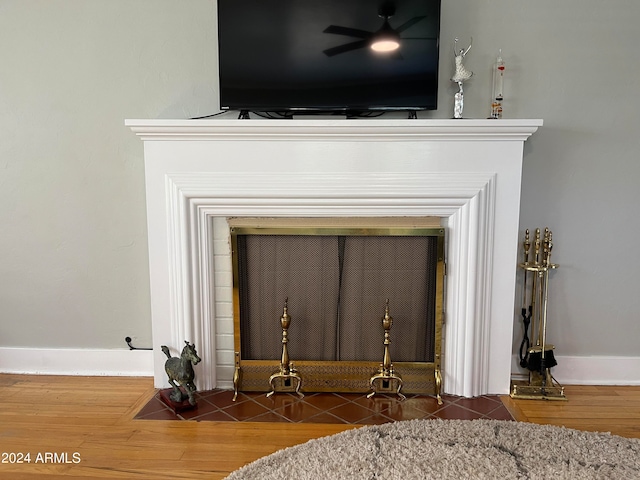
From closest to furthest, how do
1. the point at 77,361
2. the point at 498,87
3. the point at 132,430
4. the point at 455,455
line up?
the point at 455,455 < the point at 132,430 < the point at 498,87 < the point at 77,361

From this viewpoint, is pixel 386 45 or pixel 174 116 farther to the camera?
pixel 174 116

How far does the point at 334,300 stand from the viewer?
2.29 meters

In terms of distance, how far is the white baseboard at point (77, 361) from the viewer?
2510 millimetres

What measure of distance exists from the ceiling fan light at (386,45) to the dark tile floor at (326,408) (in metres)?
1.51

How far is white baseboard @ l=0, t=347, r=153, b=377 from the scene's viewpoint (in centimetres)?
251

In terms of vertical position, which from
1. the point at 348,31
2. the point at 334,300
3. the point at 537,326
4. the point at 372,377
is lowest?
the point at 372,377

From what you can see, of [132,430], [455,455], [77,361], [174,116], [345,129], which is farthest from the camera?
[77,361]

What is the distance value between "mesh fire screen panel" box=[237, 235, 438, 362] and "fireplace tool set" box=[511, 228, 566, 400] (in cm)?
45

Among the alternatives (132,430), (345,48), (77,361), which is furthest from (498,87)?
(77,361)

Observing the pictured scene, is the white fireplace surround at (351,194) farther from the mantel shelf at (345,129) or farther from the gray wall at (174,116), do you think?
the gray wall at (174,116)

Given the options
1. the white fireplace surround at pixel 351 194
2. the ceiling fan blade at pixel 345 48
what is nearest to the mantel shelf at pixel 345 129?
the white fireplace surround at pixel 351 194

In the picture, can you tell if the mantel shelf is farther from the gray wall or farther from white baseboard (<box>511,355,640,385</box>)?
white baseboard (<box>511,355,640,385</box>)

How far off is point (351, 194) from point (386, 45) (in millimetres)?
652

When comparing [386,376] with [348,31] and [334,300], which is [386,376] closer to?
[334,300]
